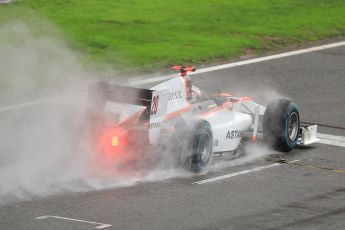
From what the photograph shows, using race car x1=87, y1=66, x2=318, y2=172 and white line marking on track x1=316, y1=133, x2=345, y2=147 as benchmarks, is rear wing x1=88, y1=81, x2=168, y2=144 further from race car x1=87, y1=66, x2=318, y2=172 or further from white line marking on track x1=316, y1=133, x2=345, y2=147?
white line marking on track x1=316, y1=133, x2=345, y2=147

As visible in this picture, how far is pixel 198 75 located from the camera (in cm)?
2584

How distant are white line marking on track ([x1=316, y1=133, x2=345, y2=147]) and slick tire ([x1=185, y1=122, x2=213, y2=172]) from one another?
3.30m

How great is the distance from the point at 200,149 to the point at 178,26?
12749 mm

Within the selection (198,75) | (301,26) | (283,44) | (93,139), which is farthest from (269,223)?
(301,26)

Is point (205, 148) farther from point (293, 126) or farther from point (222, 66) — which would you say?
point (222, 66)

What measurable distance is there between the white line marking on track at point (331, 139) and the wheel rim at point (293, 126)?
888 mm

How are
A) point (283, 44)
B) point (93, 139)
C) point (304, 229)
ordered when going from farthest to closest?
point (283, 44), point (93, 139), point (304, 229)

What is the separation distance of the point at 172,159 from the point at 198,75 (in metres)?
8.34

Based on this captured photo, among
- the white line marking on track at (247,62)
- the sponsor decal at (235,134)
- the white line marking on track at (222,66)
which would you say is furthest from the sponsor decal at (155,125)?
the white line marking on track at (247,62)

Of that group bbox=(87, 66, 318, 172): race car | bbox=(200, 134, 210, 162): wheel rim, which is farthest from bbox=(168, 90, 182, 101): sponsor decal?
bbox=(200, 134, 210, 162): wheel rim

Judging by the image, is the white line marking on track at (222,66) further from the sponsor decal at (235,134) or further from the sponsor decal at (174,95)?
the sponsor decal at (235,134)

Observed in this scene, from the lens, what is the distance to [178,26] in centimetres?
3017

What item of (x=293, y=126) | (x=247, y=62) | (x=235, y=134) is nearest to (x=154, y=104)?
(x=235, y=134)

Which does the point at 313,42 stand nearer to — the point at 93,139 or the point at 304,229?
the point at 93,139
